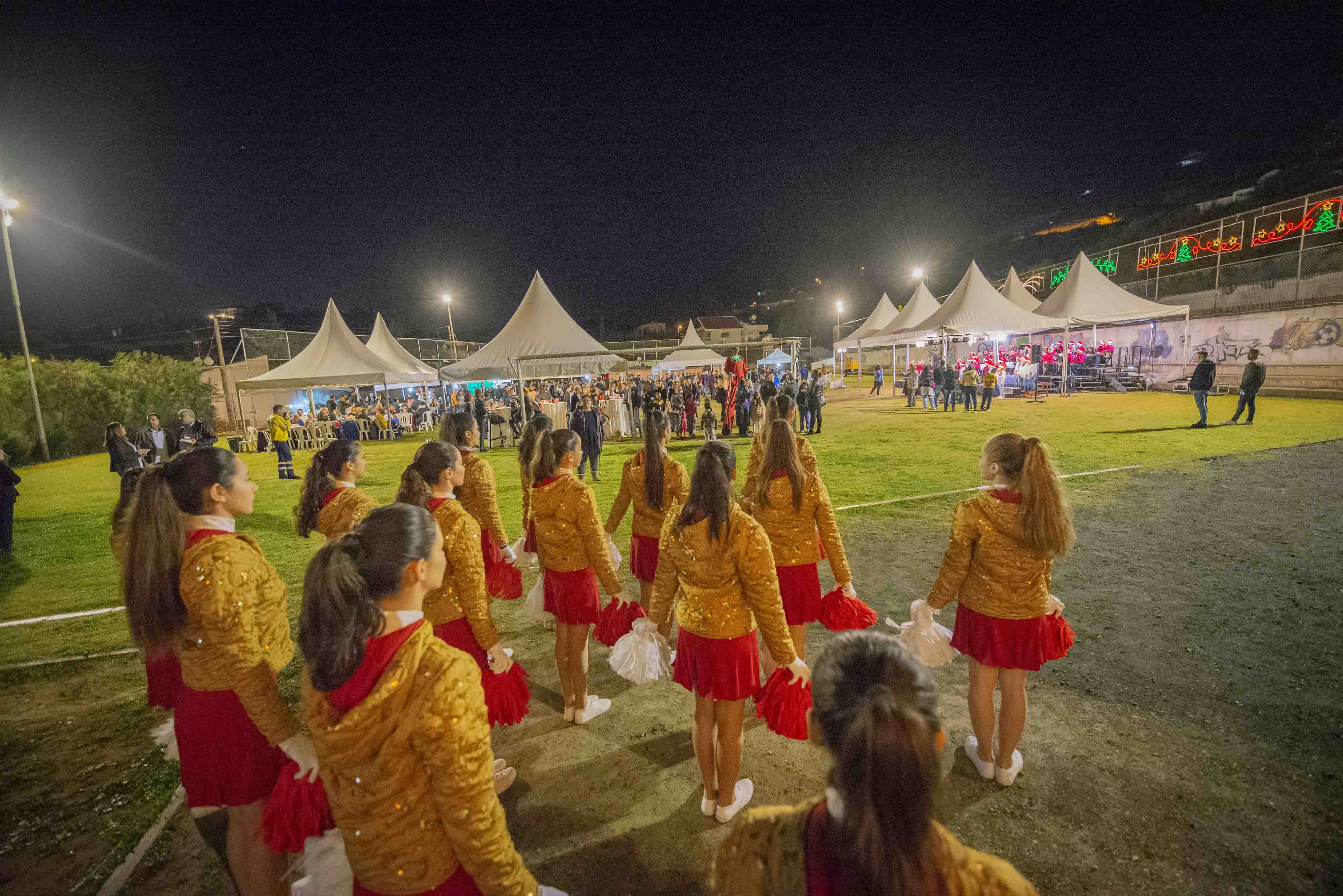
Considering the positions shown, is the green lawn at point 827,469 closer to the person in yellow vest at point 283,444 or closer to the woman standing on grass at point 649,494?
the person in yellow vest at point 283,444

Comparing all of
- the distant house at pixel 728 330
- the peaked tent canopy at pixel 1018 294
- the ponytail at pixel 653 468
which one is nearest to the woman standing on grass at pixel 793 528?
the ponytail at pixel 653 468

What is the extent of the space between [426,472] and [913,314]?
27.7 meters

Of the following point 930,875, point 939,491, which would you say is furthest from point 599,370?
point 930,875

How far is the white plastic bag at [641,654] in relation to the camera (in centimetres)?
301

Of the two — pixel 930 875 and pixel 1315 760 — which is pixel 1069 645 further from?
pixel 930 875

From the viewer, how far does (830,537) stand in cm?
379

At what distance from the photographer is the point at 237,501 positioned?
2.44 metres

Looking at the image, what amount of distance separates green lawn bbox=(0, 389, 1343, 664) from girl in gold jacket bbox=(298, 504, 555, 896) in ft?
17.6

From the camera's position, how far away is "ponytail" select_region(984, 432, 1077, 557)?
281 cm

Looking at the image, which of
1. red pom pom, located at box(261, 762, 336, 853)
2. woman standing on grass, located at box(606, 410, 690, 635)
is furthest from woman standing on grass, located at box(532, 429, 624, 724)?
red pom pom, located at box(261, 762, 336, 853)

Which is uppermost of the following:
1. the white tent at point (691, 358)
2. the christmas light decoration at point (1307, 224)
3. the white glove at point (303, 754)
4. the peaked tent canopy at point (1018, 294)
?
the christmas light decoration at point (1307, 224)

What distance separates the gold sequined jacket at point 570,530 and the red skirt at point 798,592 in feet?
3.74

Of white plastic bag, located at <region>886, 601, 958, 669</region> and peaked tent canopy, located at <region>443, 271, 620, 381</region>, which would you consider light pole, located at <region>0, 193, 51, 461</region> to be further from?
white plastic bag, located at <region>886, 601, 958, 669</region>

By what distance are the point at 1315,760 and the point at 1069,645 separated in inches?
61.4
